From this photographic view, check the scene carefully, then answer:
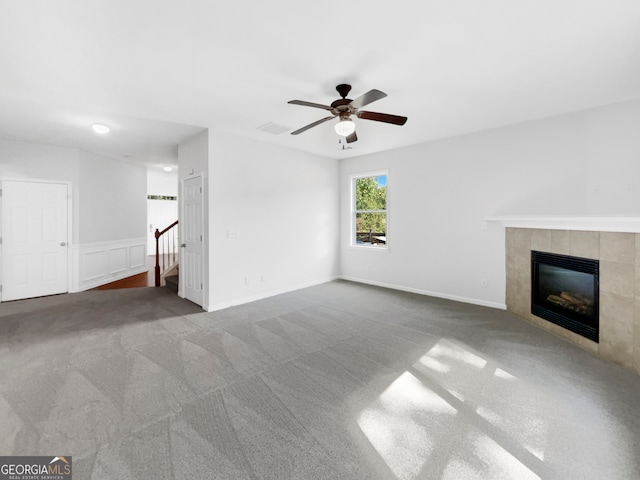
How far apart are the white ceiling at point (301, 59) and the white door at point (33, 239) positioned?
1.59 meters

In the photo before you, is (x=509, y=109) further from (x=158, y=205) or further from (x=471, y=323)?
(x=158, y=205)

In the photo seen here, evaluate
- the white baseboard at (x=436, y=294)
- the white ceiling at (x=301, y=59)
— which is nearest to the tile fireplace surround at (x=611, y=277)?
the white baseboard at (x=436, y=294)

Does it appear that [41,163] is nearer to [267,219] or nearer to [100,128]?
[100,128]

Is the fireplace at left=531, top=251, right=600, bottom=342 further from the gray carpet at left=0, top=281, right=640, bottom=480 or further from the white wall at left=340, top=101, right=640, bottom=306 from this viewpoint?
the white wall at left=340, top=101, right=640, bottom=306

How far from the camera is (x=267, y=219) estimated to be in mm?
5082

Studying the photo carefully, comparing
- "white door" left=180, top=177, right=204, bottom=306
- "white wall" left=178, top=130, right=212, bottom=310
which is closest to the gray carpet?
"white wall" left=178, top=130, right=212, bottom=310

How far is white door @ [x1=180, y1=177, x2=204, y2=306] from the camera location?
179 inches

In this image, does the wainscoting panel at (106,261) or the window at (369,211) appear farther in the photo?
the window at (369,211)

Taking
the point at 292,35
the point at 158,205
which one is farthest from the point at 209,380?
the point at 158,205

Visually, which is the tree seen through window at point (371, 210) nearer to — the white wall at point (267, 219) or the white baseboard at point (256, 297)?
the white wall at point (267, 219)

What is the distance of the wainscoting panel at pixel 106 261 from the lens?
5551 millimetres

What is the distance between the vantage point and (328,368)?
2686 mm

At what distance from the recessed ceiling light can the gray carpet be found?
2717mm

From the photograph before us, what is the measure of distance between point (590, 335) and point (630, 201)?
163 centimetres
